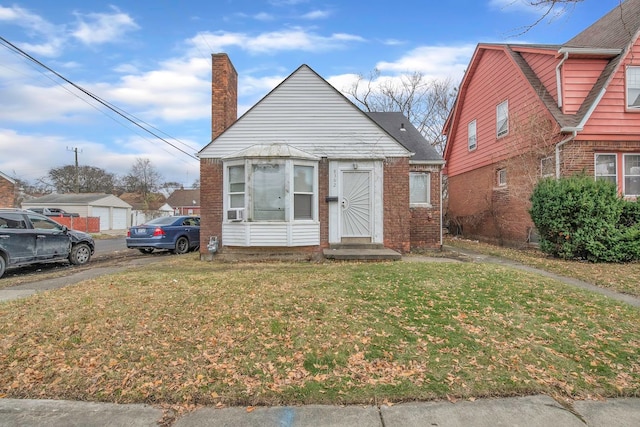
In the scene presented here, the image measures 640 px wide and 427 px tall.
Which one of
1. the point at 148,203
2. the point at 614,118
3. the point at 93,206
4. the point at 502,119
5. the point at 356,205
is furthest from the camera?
the point at 148,203

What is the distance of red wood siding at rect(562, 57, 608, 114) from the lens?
11.4 m

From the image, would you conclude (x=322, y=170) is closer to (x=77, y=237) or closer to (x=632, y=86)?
(x=77, y=237)

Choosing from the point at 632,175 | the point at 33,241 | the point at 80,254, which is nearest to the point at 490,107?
the point at 632,175

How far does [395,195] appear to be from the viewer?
10.8 meters

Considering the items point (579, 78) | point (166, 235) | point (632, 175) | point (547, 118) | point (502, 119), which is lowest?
point (166, 235)

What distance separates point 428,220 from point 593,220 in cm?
452

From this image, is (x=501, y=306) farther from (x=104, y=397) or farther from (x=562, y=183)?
(x=562, y=183)

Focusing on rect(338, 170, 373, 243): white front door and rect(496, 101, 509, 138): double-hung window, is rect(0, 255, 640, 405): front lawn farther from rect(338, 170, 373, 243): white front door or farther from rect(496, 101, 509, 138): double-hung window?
rect(496, 101, 509, 138): double-hung window

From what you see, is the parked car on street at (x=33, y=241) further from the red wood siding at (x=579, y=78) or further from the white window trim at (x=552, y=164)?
the red wood siding at (x=579, y=78)

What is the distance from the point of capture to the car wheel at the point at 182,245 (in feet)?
46.3

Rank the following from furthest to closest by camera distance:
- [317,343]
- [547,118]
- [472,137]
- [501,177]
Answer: [472,137], [501,177], [547,118], [317,343]

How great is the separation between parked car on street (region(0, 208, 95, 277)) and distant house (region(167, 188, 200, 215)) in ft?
191

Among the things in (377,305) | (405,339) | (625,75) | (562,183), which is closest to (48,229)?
(377,305)

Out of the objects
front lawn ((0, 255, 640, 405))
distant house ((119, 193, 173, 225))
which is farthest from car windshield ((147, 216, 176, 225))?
distant house ((119, 193, 173, 225))
